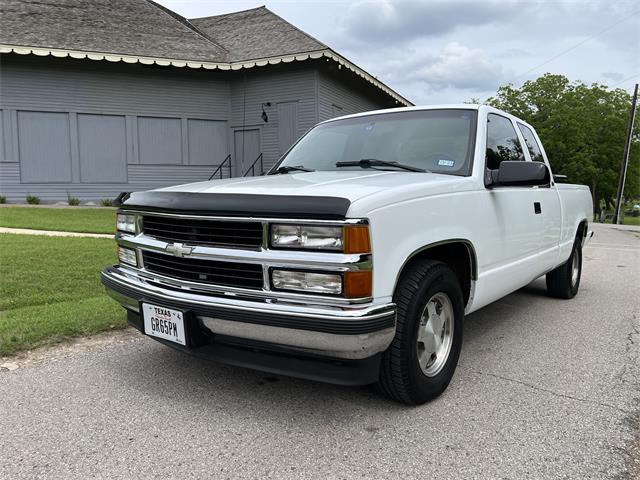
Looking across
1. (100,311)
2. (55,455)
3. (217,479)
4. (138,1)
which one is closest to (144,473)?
(217,479)

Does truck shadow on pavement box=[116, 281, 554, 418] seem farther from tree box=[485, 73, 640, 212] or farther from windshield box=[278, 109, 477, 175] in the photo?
tree box=[485, 73, 640, 212]

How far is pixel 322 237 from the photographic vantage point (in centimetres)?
244

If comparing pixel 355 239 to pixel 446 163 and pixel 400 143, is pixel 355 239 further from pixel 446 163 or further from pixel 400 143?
pixel 400 143

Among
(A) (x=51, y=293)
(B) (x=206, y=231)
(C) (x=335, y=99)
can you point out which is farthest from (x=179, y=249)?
(C) (x=335, y=99)

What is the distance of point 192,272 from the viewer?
2.84 meters

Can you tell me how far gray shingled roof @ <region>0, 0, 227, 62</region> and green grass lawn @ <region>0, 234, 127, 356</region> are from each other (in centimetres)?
1000

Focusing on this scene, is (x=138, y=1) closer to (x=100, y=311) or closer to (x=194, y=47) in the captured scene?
(x=194, y=47)

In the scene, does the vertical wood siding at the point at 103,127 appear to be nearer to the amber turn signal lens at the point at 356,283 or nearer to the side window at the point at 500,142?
the side window at the point at 500,142

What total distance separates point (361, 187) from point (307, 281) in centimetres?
61

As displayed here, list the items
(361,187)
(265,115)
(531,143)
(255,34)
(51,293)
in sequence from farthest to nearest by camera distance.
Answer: (255,34), (265,115), (51,293), (531,143), (361,187)

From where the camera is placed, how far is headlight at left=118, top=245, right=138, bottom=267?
3.28 meters

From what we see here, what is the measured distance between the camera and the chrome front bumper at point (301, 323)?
2355mm

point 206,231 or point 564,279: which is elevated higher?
point 206,231

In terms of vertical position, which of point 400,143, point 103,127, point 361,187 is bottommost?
point 361,187
